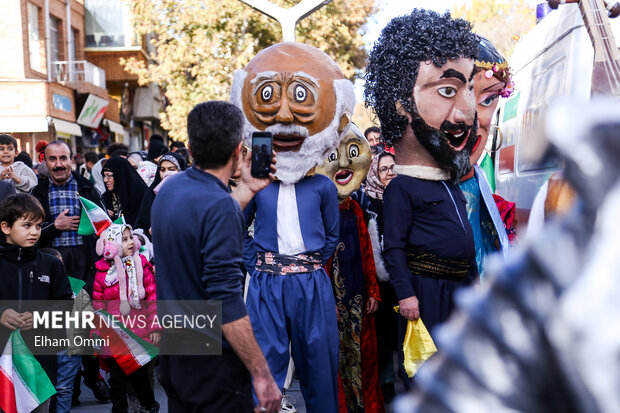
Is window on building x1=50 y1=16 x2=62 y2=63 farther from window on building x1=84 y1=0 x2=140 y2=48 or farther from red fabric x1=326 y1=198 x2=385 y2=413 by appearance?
red fabric x1=326 y1=198 x2=385 y2=413

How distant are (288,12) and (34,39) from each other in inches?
467

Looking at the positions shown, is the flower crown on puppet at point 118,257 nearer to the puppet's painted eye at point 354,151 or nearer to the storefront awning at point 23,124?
the puppet's painted eye at point 354,151

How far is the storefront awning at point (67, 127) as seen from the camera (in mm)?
17250

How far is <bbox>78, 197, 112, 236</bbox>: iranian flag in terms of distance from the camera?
552cm

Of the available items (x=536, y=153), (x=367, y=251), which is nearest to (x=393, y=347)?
(x=367, y=251)

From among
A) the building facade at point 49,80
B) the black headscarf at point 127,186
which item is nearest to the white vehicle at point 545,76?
the black headscarf at point 127,186

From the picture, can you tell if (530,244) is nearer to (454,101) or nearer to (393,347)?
(454,101)

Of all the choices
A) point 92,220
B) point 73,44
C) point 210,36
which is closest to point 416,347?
point 92,220

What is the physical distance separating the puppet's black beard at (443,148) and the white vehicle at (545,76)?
416 mm

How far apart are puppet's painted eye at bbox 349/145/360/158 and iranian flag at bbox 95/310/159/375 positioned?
1873mm

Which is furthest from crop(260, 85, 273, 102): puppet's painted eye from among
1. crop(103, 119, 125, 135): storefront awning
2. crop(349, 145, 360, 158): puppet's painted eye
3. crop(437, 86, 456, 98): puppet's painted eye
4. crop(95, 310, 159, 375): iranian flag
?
crop(103, 119, 125, 135): storefront awning

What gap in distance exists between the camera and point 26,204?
4402 millimetres

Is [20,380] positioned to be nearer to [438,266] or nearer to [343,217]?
[343,217]

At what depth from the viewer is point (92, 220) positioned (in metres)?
5.57
